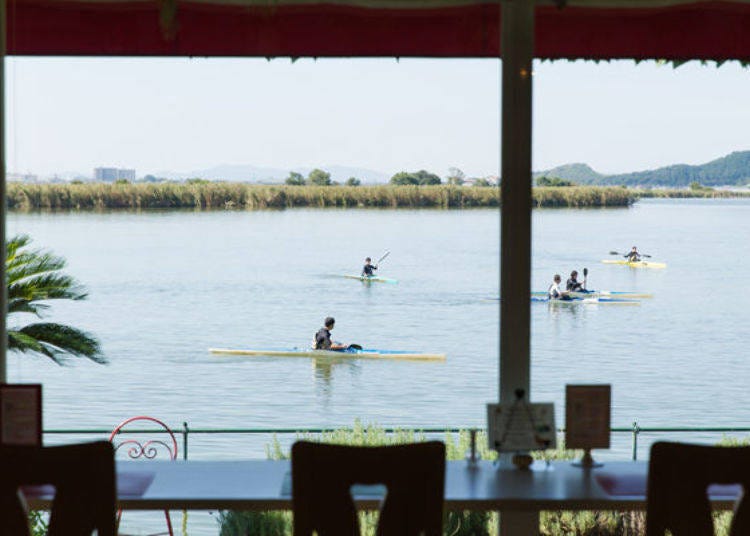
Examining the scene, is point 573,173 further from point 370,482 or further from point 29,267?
point 370,482

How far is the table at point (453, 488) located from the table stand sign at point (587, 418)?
0.22 feet

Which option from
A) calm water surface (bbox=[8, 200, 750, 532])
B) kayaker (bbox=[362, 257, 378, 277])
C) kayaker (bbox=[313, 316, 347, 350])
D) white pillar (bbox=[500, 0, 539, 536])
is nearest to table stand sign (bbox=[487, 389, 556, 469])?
white pillar (bbox=[500, 0, 539, 536])

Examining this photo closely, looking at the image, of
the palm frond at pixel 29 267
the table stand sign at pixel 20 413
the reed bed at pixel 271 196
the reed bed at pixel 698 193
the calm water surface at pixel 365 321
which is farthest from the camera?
the reed bed at pixel 698 193

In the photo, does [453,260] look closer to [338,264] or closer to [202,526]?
[338,264]

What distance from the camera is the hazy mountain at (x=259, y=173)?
1716 inches

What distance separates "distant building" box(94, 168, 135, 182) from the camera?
43.9m

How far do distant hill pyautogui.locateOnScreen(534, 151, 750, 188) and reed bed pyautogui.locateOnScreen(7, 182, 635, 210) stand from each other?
1.67 m

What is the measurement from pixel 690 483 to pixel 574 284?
32.4 m

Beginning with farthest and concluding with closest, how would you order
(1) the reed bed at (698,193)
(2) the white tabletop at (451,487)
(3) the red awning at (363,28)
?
1. (1) the reed bed at (698,193)
2. (3) the red awning at (363,28)
3. (2) the white tabletop at (451,487)

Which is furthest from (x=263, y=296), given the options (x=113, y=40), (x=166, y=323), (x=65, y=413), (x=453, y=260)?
(x=113, y=40)

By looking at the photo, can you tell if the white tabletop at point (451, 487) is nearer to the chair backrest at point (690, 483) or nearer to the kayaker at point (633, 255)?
the chair backrest at point (690, 483)

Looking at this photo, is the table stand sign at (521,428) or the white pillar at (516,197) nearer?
the table stand sign at (521,428)

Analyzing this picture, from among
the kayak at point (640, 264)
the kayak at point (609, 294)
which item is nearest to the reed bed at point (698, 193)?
the kayak at point (640, 264)

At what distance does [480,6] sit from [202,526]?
8.93m
